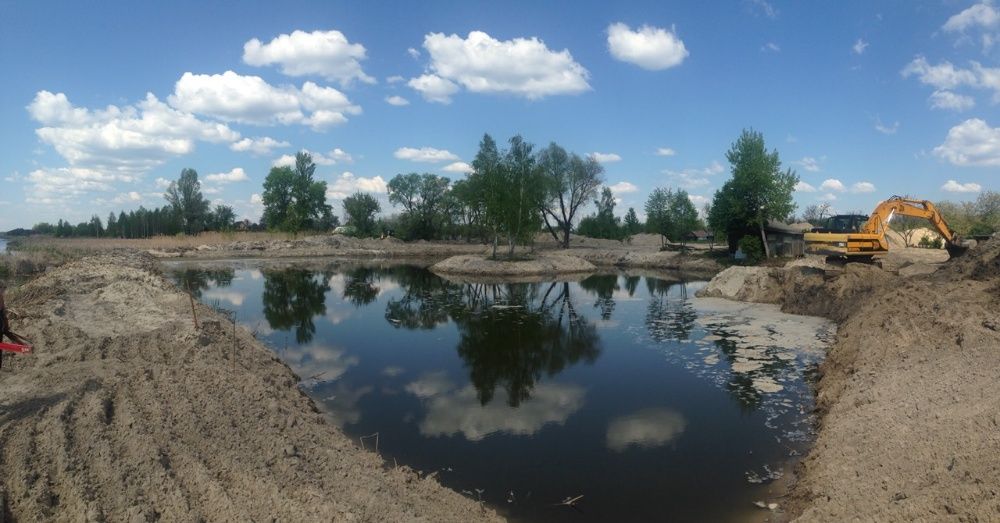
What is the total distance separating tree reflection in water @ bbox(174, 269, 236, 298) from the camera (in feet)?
103

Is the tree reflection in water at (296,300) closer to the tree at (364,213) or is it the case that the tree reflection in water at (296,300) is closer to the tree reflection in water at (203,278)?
the tree reflection in water at (203,278)

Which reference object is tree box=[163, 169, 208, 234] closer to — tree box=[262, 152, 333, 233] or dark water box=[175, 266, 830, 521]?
tree box=[262, 152, 333, 233]

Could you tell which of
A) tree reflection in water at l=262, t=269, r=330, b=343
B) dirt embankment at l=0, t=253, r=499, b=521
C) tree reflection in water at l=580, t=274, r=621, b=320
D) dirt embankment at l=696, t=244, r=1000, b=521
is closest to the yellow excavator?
dirt embankment at l=696, t=244, r=1000, b=521

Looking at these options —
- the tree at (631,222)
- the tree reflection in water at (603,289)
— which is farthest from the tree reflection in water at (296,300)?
the tree at (631,222)

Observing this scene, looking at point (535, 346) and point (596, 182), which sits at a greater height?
point (596, 182)

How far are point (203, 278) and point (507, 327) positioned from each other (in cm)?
2619

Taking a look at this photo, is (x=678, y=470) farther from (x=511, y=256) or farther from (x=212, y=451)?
(x=511, y=256)

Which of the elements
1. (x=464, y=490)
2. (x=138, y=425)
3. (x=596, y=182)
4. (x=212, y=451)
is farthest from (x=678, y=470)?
(x=596, y=182)

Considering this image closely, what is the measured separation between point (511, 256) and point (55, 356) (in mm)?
39898

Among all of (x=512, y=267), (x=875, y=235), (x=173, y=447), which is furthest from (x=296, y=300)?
(x=875, y=235)

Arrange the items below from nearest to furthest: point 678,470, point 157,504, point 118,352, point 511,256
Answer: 1. point 157,504
2. point 678,470
3. point 118,352
4. point 511,256

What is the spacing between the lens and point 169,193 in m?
82.4

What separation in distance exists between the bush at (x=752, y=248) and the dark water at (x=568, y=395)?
20428mm

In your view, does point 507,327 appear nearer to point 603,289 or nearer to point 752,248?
point 603,289
